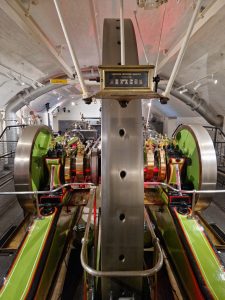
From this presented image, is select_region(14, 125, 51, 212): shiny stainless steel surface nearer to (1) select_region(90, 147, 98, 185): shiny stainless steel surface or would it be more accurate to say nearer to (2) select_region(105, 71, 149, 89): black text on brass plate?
(1) select_region(90, 147, 98, 185): shiny stainless steel surface

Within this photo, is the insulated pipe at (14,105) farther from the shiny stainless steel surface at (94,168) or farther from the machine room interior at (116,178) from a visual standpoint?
the shiny stainless steel surface at (94,168)

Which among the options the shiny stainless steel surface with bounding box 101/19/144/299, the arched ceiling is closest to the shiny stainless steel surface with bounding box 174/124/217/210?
the arched ceiling

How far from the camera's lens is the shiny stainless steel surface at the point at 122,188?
1087mm

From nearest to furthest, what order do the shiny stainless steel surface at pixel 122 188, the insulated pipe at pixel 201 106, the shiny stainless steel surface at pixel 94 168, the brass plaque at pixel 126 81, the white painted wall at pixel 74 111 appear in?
the brass plaque at pixel 126 81 < the shiny stainless steel surface at pixel 122 188 < the shiny stainless steel surface at pixel 94 168 < the insulated pipe at pixel 201 106 < the white painted wall at pixel 74 111

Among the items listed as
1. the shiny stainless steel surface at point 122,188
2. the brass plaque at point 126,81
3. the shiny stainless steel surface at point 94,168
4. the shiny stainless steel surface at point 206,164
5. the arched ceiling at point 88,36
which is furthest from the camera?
the arched ceiling at point 88,36

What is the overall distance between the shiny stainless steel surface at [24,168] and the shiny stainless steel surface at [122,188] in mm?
2005

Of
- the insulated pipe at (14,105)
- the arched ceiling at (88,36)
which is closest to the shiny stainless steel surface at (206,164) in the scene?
the arched ceiling at (88,36)

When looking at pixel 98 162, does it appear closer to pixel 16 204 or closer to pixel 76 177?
pixel 76 177

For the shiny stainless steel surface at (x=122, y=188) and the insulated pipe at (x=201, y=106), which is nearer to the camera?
the shiny stainless steel surface at (x=122, y=188)

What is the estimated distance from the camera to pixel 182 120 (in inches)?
454

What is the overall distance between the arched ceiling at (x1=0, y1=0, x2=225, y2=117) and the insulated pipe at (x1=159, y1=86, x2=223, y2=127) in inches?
22.1

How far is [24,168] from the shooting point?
2.77m

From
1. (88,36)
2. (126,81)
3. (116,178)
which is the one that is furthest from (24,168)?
(88,36)

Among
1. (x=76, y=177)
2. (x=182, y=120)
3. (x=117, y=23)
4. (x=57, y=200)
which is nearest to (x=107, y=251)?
(x=117, y=23)
